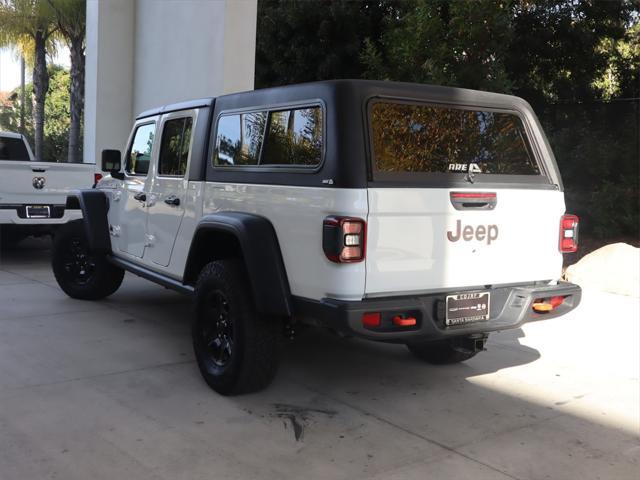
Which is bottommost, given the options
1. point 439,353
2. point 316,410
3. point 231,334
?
point 316,410

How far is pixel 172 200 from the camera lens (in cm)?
545

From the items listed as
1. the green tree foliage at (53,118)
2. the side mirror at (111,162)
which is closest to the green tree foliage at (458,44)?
the side mirror at (111,162)

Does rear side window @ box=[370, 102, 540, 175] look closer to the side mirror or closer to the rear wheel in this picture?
the rear wheel

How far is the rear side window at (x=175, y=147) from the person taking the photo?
5.49 m

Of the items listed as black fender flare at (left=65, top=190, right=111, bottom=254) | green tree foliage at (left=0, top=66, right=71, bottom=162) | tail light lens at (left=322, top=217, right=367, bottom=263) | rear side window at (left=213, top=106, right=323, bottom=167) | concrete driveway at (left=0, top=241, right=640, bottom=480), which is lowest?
concrete driveway at (left=0, top=241, right=640, bottom=480)

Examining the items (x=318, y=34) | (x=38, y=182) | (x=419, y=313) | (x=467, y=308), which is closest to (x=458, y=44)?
(x=318, y=34)

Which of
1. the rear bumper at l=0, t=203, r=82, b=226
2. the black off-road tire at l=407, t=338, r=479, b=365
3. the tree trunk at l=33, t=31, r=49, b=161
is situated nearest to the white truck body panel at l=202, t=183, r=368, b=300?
the black off-road tire at l=407, t=338, r=479, b=365

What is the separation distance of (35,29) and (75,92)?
217 cm

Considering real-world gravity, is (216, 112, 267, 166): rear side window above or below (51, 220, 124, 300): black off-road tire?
above

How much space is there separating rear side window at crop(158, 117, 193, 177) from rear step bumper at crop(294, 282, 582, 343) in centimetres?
192

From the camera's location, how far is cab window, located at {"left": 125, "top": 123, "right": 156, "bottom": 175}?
614 centimetres

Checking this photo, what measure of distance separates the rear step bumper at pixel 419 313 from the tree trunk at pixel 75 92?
18303mm

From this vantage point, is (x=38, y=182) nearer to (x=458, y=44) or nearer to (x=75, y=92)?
(x=458, y=44)

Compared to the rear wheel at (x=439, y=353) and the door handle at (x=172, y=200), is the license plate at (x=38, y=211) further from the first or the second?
the rear wheel at (x=439, y=353)
